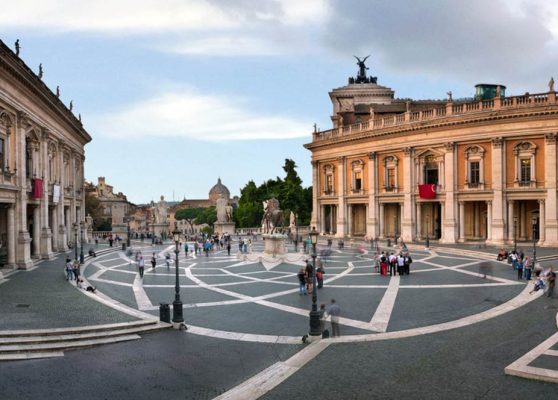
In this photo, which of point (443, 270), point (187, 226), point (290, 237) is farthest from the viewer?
point (187, 226)

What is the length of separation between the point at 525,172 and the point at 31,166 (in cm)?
3672

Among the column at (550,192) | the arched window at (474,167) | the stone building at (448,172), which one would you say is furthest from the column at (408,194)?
the column at (550,192)

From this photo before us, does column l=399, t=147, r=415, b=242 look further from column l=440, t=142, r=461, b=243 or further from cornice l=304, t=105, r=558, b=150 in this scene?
column l=440, t=142, r=461, b=243

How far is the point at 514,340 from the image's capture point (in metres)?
13.6

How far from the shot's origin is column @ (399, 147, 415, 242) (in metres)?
45.2

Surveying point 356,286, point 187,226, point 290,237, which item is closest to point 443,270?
point 356,286

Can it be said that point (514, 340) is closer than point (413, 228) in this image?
Yes

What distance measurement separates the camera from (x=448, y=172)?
139ft

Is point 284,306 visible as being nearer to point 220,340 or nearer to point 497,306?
point 220,340

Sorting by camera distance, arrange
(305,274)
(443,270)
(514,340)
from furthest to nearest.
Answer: (443,270)
(305,274)
(514,340)

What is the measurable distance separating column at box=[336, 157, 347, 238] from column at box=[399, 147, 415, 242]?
817 centimetres

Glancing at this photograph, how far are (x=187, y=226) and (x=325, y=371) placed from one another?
145042mm

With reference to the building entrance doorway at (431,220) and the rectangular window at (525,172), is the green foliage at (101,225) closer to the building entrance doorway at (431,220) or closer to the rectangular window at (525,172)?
the building entrance doorway at (431,220)

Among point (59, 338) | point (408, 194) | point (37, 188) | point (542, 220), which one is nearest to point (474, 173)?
point (408, 194)
